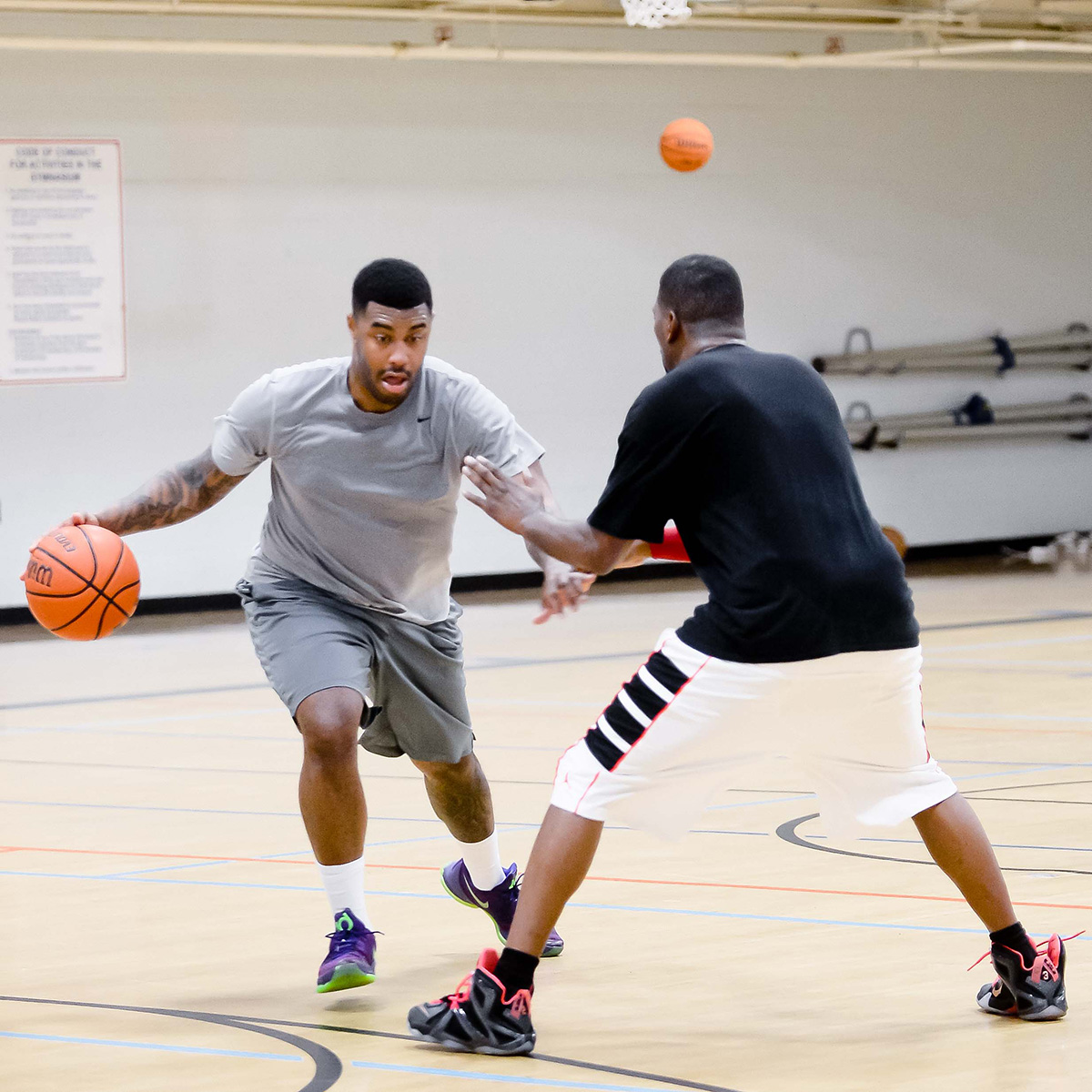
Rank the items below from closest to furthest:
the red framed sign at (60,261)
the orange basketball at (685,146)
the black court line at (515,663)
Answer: the black court line at (515,663)
the red framed sign at (60,261)
the orange basketball at (685,146)

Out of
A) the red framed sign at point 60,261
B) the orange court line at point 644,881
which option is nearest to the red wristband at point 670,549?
the orange court line at point 644,881

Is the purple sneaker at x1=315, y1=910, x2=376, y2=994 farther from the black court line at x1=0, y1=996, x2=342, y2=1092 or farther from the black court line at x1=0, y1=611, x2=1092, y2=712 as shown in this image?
the black court line at x1=0, y1=611, x2=1092, y2=712

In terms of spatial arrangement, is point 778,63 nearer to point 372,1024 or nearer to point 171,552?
point 171,552

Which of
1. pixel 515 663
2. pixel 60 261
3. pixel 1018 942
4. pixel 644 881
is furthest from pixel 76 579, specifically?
pixel 60 261

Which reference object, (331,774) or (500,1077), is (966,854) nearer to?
(500,1077)

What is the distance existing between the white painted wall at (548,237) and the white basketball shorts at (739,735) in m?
9.32

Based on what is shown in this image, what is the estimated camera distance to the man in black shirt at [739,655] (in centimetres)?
354

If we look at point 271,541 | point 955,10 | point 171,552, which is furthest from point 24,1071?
point 955,10

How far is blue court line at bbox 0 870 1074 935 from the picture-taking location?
178 inches

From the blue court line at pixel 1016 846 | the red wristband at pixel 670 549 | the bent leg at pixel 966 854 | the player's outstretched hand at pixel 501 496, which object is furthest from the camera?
the blue court line at pixel 1016 846

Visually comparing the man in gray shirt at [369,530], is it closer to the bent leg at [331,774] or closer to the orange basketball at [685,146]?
the bent leg at [331,774]

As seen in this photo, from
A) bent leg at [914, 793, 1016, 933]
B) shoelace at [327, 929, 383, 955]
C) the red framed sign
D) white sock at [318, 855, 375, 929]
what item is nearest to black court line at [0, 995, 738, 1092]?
shoelace at [327, 929, 383, 955]

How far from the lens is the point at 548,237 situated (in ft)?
45.0

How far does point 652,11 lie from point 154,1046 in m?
8.51
